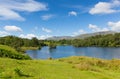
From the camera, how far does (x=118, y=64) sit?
2958 centimetres

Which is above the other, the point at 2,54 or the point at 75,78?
the point at 2,54

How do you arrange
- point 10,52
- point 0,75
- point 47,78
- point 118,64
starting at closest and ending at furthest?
point 0,75 < point 47,78 < point 10,52 < point 118,64

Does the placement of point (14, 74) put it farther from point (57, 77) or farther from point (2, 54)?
point (2, 54)

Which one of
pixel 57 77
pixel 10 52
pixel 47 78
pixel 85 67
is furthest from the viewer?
pixel 10 52

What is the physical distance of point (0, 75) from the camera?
12.9m

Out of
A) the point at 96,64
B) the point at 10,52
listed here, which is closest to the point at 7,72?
the point at 10,52

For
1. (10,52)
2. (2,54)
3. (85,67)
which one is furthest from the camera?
(10,52)

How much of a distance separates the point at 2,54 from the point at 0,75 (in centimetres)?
1078

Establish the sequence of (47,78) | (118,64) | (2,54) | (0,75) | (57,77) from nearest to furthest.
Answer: (0,75)
(47,78)
(57,77)
(2,54)
(118,64)

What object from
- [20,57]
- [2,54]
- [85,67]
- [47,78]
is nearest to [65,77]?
[47,78]

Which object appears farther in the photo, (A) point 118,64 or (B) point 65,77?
(A) point 118,64

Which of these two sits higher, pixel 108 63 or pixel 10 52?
pixel 10 52

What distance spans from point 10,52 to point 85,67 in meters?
8.62

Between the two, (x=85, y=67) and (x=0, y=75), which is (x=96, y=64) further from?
(x=0, y=75)
